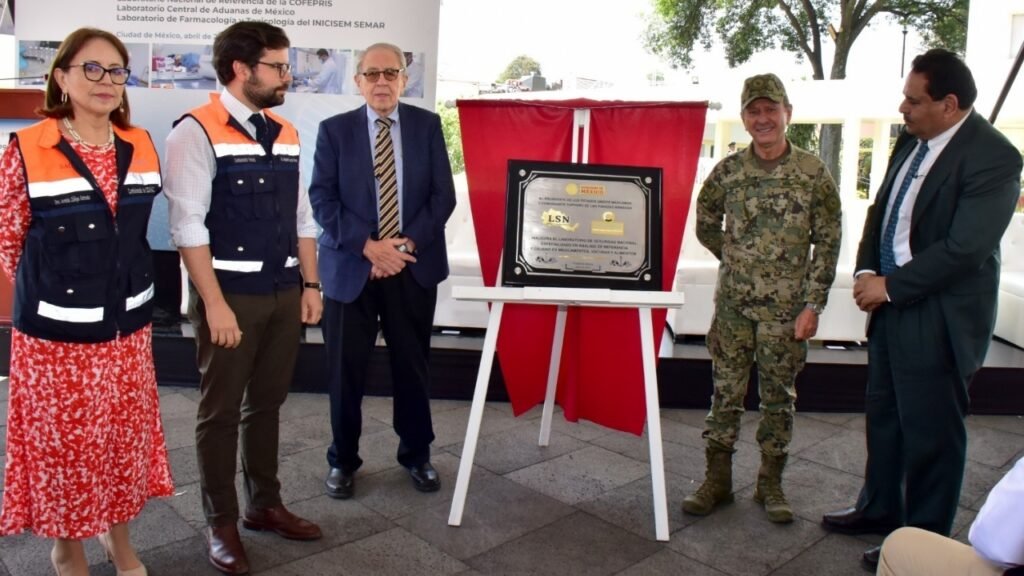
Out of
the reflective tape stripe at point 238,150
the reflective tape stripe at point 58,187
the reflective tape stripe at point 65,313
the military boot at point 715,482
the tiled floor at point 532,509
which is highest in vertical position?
the reflective tape stripe at point 238,150

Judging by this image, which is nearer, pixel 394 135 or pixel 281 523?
pixel 281 523

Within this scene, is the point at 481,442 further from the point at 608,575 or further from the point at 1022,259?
the point at 1022,259

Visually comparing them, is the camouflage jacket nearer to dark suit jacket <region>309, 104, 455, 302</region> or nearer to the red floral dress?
dark suit jacket <region>309, 104, 455, 302</region>

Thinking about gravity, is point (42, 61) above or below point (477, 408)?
above

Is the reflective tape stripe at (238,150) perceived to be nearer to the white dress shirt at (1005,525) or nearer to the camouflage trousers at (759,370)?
the camouflage trousers at (759,370)

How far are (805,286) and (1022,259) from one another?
375cm

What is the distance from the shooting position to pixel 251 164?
246 centimetres

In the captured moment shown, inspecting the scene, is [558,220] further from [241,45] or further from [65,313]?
[65,313]

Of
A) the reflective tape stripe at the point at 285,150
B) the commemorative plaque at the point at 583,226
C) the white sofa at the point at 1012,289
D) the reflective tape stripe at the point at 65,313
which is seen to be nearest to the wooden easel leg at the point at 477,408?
the commemorative plaque at the point at 583,226

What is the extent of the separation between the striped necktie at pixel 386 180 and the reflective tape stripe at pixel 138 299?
0.97 m

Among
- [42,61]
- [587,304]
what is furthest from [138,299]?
[42,61]

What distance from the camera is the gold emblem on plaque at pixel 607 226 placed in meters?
2.96

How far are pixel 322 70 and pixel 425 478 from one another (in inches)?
87.8

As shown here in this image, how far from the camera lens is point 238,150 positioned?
243 centimetres
